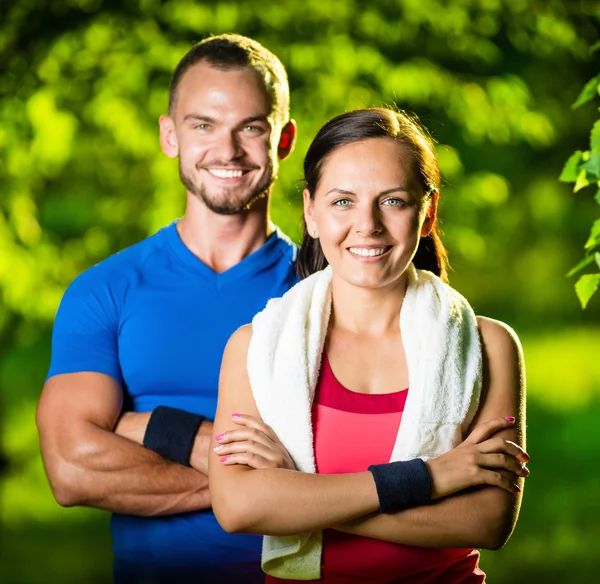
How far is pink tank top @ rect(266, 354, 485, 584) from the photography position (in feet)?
5.78

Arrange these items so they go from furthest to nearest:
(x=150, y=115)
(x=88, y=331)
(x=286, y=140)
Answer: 1. (x=150, y=115)
2. (x=286, y=140)
3. (x=88, y=331)

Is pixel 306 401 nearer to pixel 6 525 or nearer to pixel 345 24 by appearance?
pixel 345 24

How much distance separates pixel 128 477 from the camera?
211 cm

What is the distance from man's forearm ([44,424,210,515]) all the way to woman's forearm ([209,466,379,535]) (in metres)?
0.37

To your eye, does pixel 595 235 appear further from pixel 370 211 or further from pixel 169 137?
pixel 169 137

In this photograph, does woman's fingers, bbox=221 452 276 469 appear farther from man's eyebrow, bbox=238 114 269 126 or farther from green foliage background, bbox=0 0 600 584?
green foliage background, bbox=0 0 600 584

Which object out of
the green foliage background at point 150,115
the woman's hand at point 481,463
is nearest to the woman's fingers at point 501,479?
the woman's hand at point 481,463

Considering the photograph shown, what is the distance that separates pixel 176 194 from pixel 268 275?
211 centimetres

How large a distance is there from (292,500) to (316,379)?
0.78ft

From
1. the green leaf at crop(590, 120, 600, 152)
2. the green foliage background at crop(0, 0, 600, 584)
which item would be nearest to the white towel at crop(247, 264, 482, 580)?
the green leaf at crop(590, 120, 600, 152)

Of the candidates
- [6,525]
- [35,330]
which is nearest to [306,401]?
[35,330]

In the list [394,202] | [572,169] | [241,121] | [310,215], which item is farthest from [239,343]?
[572,169]

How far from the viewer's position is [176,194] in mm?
4289

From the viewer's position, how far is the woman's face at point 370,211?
1.78 m
